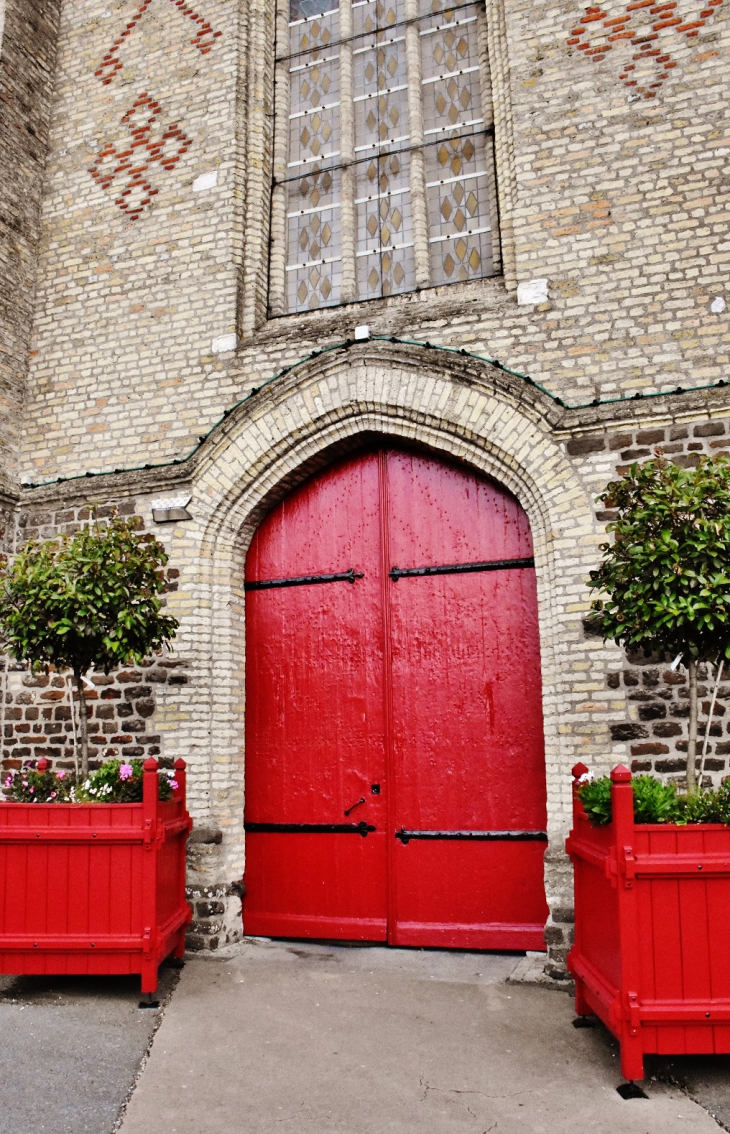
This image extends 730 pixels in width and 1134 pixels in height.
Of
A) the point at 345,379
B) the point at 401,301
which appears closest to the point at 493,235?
the point at 401,301

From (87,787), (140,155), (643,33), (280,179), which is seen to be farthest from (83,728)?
(643,33)

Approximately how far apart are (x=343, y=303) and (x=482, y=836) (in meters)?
4.29

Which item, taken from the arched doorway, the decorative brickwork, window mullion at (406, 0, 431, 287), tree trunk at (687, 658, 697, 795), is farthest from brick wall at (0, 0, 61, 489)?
tree trunk at (687, 658, 697, 795)

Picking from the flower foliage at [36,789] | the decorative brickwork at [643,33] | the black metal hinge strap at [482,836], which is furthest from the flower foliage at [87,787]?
the decorative brickwork at [643,33]

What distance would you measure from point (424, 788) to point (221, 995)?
1.91m

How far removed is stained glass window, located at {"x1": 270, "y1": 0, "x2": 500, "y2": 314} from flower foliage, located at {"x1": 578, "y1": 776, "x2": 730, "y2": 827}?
4.27 m

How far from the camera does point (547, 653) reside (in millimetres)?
5543

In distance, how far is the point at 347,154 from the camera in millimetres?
7156

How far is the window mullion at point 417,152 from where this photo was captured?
668cm

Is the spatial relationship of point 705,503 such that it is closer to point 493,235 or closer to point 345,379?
point 345,379

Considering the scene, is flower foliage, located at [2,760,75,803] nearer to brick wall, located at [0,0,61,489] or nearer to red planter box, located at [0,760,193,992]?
red planter box, located at [0,760,193,992]

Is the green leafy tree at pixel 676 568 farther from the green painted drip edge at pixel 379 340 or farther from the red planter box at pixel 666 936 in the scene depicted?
the green painted drip edge at pixel 379 340

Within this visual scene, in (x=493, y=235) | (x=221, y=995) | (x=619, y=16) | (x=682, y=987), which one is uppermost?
(x=619, y=16)

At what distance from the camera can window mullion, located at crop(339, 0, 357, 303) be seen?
22.6ft
